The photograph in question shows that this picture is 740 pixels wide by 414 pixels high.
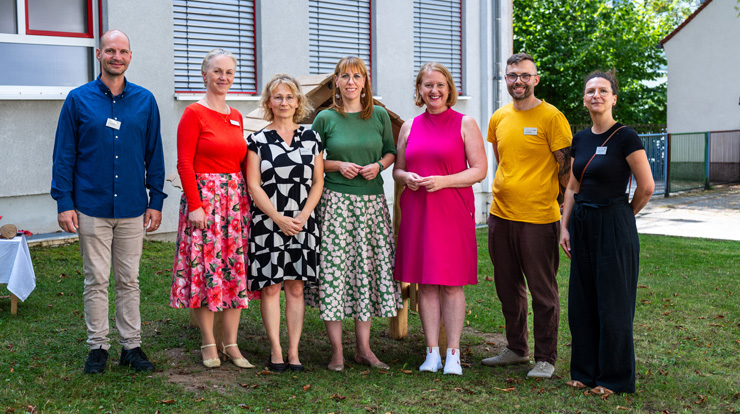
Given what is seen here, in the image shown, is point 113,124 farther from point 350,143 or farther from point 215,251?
point 350,143

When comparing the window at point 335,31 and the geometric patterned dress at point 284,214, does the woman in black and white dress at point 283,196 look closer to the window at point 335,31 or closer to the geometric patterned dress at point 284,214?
the geometric patterned dress at point 284,214

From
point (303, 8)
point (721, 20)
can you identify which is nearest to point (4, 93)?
point (303, 8)

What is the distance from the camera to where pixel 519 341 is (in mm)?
5625

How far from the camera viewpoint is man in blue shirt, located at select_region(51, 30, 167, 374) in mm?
4797

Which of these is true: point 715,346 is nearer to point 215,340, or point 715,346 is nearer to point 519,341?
point 519,341

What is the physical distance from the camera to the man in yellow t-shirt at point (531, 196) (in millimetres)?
5117

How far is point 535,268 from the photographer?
524 centimetres

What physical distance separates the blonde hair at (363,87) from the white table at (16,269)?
3.42 meters

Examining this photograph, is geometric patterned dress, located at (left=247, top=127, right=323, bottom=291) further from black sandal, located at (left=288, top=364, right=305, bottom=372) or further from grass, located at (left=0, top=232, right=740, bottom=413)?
grass, located at (left=0, top=232, right=740, bottom=413)

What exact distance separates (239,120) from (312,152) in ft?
1.88

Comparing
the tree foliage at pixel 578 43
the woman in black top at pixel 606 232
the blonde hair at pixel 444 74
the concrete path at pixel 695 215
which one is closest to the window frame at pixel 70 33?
the blonde hair at pixel 444 74

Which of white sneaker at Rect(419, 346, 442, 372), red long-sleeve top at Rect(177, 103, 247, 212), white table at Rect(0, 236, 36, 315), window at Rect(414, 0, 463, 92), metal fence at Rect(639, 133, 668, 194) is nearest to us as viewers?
red long-sleeve top at Rect(177, 103, 247, 212)

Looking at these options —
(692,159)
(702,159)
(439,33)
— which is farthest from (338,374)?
(702,159)

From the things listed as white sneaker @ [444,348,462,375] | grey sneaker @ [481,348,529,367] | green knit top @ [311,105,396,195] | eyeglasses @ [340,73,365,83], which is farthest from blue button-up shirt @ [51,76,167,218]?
grey sneaker @ [481,348,529,367]
